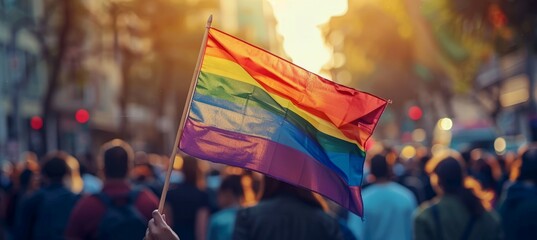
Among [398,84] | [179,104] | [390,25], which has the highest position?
[390,25]

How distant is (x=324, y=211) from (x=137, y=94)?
1946 inches

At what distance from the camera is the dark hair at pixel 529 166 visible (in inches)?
333

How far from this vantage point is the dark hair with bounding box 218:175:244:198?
9.51m

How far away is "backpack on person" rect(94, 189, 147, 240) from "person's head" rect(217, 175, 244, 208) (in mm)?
2045

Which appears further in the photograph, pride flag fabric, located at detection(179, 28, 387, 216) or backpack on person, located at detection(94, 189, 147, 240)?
backpack on person, located at detection(94, 189, 147, 240)

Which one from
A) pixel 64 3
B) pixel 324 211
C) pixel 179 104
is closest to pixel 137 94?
pixel 179 104

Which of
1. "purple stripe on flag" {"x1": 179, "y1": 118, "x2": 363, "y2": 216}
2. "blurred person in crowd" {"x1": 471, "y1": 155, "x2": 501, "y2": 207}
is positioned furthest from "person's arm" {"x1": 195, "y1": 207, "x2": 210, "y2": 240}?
"purple stripe on flag" {"x1": 179, "y1": 118, "x2": 363, "y2": 216}

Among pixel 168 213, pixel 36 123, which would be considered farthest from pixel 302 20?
pixel 168 213

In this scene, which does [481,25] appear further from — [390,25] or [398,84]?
[398,84]

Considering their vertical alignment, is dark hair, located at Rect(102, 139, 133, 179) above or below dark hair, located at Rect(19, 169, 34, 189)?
above

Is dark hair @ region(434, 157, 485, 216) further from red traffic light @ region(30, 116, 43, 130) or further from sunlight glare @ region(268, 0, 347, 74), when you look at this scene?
red traffic light @ region(30, 116, 43, 130)

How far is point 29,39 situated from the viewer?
1880 inches

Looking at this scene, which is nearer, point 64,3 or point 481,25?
point 481,25

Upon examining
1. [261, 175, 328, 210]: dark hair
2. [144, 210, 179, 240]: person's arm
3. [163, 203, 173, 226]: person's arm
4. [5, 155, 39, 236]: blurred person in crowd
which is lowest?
[5, 155, 39, 236]: blurred person in crowd
